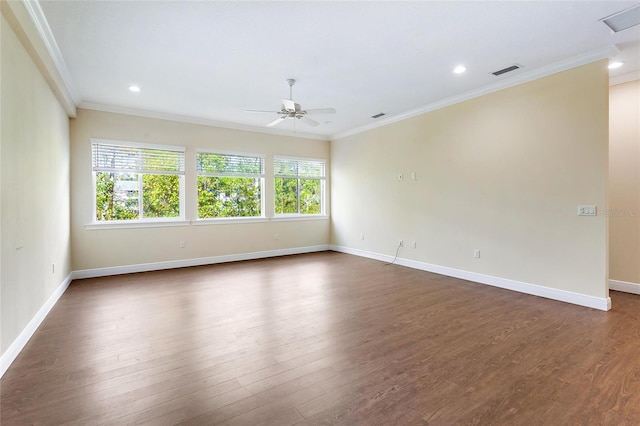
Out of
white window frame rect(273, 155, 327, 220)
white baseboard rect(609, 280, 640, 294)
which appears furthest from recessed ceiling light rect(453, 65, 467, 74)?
white window frame rect(273, 155, 327, 220)

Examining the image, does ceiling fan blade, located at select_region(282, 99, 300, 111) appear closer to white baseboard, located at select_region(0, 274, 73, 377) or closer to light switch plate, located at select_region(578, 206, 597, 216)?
white baseboard, located at select_region(0, 274, 73, 377)

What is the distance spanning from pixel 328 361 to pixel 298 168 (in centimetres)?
555

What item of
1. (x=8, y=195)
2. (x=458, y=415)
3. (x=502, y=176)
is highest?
(x=502, y=176)

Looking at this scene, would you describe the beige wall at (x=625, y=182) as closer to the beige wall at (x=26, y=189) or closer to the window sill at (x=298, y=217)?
the window sill at (x=298, y=217)

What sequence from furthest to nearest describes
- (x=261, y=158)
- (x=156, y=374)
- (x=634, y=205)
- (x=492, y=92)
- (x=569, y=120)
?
(x=261, y=158) < (x=492, y=92) < (x=634, y=205) < (x=569, y=120) < (x=156, y=374)

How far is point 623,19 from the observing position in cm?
280

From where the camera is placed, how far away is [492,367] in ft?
7.51

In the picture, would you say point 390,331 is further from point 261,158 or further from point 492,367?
point 261,158

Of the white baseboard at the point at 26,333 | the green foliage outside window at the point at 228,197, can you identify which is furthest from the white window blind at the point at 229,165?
the white baseboard at the point at 26,333

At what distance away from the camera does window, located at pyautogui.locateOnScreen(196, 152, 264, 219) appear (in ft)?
20.2

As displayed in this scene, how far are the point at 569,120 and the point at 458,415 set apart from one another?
372cm

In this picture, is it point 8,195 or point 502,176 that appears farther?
point 502,176

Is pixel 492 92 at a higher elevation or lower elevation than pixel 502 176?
higher

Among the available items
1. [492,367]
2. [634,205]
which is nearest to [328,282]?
[492,367]
